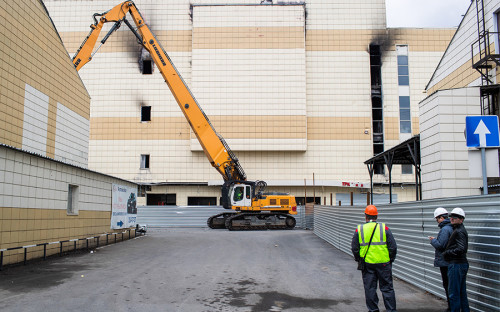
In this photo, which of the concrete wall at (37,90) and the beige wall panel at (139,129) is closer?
the concrete wall at (37,90)

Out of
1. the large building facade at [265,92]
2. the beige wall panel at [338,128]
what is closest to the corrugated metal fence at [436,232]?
the large building facade at [265,92]

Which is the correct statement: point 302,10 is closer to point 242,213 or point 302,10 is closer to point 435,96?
point 242,213

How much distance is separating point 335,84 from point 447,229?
99.8 feet

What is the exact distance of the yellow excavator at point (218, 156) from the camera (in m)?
23.0

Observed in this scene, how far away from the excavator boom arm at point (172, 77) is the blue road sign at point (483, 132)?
18.7 m

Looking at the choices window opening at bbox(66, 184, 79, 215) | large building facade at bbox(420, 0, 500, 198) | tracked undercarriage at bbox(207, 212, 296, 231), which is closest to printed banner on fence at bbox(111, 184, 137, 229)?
window opening at bbox(66, 184, 79, 215)

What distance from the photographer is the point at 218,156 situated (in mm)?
25156

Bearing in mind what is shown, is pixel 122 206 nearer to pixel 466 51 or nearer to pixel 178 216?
pixel 178 216

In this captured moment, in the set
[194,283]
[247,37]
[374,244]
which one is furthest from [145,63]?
[374,244]

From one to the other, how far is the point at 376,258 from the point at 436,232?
216cm

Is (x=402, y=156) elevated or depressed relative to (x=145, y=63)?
depressed

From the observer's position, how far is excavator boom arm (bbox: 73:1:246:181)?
22094 mm

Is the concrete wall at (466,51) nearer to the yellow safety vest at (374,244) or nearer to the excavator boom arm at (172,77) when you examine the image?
the yellow safety vest at (374,244)

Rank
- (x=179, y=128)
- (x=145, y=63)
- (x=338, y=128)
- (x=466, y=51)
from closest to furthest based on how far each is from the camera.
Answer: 1. (x=466, y=51)
2. (x=179, y=128)
3. (x=338, y=128)
4. (x=145, y=63)
